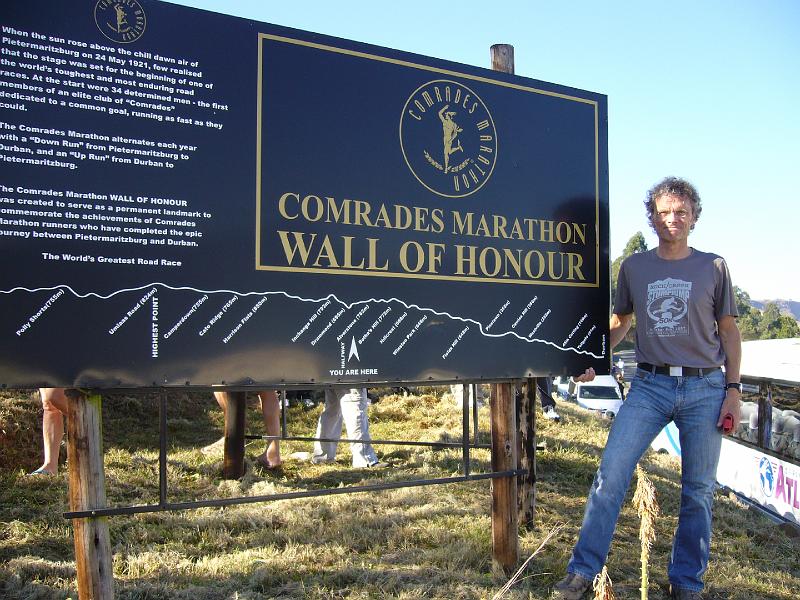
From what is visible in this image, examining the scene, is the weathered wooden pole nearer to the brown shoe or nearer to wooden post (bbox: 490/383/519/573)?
wooden post (bbox: 490/383/519/573)

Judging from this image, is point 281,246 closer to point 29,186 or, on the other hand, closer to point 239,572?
point 29,186

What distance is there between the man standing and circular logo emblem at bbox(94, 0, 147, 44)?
2.71 metres

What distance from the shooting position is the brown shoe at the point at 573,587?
3.45m

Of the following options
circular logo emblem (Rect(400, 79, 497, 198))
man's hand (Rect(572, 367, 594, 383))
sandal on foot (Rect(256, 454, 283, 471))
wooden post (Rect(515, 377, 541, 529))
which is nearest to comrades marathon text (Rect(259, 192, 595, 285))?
circular logo emblem (Rect(400, 79, 497, 198))

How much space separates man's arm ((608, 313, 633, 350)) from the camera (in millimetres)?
4215

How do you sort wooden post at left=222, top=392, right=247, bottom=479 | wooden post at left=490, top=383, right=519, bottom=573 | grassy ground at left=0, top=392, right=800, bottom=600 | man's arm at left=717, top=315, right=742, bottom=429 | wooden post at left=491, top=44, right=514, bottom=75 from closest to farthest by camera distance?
man's arm at left=717, top=315, right=742, bottom=429 → grassy ground at left=0, top=392, right=800, bottom=600 → wooden post at left=490, top=383, right=519, bottom=573 → wooden post at left=491, top=44, right=514, bottom=75 → wooden post at left=222, top=392, right=247, bottom=479

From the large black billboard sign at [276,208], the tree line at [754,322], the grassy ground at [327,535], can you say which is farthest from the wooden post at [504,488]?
the tree line at [754,322]

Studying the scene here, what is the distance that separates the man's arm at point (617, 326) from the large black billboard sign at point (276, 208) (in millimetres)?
60

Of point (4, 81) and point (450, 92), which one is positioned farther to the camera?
point (450, 92)

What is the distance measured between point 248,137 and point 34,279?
3.67 ft

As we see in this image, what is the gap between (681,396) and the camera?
3.59 metres

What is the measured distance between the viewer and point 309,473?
663 centimetres

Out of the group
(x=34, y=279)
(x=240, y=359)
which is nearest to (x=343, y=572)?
(x=240, y=359)

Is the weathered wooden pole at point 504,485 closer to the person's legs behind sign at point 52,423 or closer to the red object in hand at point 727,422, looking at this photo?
the red object in hand at point 727,422
